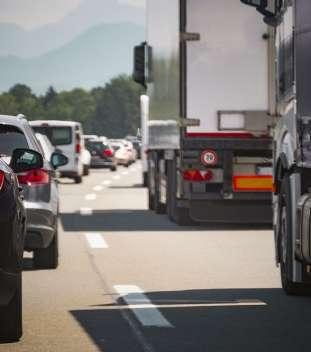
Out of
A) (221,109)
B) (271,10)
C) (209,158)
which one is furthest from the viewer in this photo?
(209,158)

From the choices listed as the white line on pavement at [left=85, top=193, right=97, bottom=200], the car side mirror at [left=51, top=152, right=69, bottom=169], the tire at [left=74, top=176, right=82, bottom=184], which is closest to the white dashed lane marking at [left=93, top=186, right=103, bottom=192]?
the white line on pavement at [left=85, top=193, right=97, bottom=200]

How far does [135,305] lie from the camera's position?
Result: 11000mm

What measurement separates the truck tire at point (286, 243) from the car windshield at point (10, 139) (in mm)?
2593

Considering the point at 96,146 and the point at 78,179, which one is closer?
the point at 78,179

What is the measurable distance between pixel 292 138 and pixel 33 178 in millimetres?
3349

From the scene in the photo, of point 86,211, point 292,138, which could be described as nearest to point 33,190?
point 292,138

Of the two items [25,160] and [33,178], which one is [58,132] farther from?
[25,160]

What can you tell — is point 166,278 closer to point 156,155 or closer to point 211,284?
point 211,284

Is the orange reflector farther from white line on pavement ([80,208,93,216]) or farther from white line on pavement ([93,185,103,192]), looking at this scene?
white line on pavement ([93,185,103,192])

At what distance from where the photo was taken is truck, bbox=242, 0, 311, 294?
10.3m

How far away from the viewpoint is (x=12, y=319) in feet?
28.8

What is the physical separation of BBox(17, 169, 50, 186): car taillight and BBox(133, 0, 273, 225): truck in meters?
6.44

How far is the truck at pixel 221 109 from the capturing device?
19719 millimetres

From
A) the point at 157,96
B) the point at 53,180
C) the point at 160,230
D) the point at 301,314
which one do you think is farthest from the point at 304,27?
the point at 157,96
